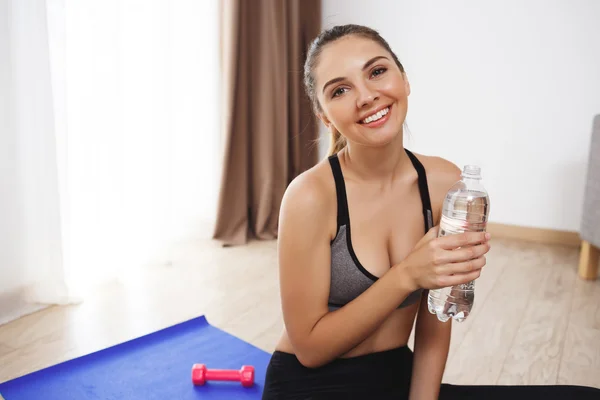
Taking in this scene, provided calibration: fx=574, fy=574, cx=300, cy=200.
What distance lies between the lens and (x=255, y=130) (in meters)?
3.20

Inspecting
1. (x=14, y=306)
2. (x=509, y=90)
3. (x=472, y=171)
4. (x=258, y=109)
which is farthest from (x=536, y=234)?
(x=14, y=306)

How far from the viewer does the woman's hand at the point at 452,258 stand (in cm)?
88

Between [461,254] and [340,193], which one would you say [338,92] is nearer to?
[340,193]

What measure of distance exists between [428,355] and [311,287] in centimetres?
29

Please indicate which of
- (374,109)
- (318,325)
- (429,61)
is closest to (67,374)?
(318,325)

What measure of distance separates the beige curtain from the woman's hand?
2.22 m

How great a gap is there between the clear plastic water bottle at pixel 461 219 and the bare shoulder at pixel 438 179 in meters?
0.03

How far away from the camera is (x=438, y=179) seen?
118cm

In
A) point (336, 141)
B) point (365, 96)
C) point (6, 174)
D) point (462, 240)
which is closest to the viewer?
point (462, 240)

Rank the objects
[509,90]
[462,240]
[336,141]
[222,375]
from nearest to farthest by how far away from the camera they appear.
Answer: [462,240]
[336,141]
[222,375]
[509,90]

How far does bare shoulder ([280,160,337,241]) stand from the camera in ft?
3.43

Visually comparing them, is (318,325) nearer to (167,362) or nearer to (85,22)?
(167,362)

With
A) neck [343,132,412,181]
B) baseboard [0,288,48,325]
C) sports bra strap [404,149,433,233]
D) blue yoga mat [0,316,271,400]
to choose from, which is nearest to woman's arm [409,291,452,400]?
sports bra strap [404,149,433,233]

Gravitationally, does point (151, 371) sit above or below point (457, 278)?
below
